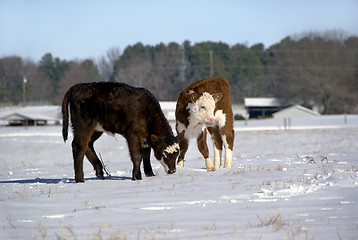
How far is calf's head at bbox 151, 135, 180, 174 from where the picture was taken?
30.6 ft

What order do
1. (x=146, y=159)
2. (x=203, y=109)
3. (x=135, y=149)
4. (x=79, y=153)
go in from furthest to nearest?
(x=203, y=109), (x=146, y=159), (x=79, y=153), (x=135, y=149)

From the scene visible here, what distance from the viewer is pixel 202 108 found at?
11219 mm

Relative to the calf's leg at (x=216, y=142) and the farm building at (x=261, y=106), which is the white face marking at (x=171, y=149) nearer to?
the calf's leg at (x=216, y=142)

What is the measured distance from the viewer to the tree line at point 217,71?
93375 millimetres

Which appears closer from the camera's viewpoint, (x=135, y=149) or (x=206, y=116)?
(x=135, y=149)

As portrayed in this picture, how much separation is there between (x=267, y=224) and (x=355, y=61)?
102m

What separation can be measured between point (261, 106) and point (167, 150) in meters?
89.4

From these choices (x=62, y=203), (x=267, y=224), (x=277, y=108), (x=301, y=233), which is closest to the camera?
(x=301, y=233)

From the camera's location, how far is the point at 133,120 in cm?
928

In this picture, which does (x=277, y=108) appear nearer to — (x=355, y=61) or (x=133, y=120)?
(x=355, y=61)

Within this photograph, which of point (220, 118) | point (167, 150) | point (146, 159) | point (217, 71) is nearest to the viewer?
point (167, 150)

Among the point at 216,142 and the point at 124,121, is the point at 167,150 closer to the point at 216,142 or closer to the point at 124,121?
the point at 124,121

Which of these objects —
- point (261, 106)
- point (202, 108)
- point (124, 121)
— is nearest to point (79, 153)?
point (124, 121)

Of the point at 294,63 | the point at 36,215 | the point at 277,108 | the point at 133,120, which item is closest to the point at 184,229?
the point at 36,215
